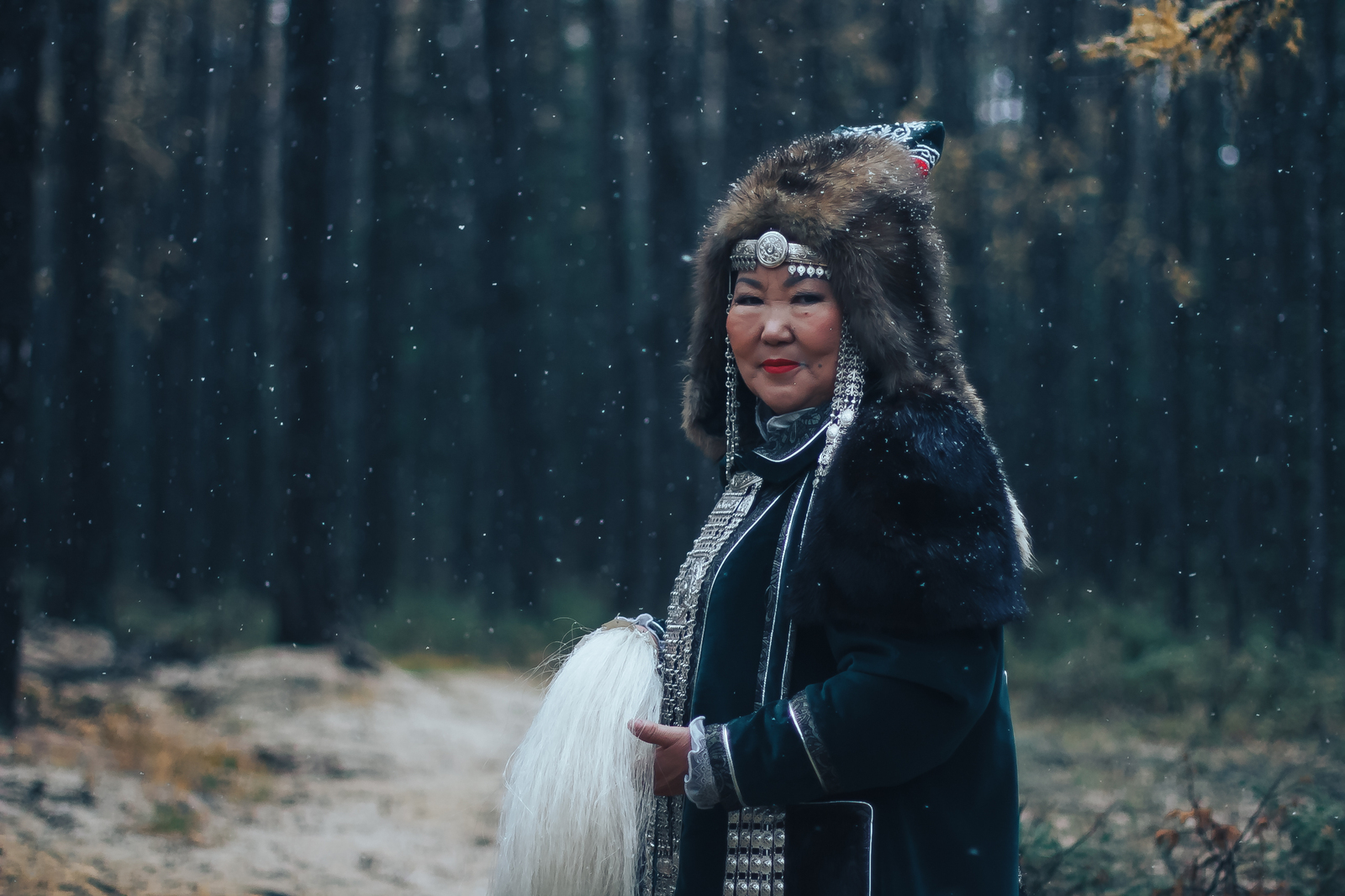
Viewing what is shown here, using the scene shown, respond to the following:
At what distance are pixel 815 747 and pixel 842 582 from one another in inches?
11.9

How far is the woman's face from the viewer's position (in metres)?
2.27

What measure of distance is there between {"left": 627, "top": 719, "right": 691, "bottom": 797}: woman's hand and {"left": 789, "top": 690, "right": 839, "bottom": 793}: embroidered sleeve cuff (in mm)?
242

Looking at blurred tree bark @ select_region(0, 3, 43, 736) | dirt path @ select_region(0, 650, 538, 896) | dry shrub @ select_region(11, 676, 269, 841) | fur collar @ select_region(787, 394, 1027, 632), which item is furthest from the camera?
blurred tree bark @ select_region(0, 3, 43, 736)

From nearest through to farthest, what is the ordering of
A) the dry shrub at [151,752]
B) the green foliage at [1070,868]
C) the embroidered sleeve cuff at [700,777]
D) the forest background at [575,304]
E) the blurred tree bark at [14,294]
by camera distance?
1. the embroidered sleeve cuff at [700,777]
2. the green foliage at [1070,868]
3. the dry shrub at [151,752]
4. the blurred tree bark at [14,294]
5. the forest background at [575,304]

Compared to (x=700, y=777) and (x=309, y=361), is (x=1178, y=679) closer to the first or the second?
(x=309, y=361)

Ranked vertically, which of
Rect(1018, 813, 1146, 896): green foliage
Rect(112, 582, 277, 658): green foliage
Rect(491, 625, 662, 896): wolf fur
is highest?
Rect(491, 625, 662, 896): wolf fur

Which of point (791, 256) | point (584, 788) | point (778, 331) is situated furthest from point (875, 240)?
point (584, 788)

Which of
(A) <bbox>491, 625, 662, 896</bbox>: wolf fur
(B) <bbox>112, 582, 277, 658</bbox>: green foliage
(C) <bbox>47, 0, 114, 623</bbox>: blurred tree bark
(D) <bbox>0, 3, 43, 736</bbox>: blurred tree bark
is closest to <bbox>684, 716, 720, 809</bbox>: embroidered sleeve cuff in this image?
(A) <bbox>491, 625, 662, 896</bbox>: wolf fur

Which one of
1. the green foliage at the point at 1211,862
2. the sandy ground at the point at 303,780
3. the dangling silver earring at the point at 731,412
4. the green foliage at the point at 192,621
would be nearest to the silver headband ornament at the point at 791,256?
the dangling silver earring at the point at 731,412

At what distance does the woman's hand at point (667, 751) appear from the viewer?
203 centimetres

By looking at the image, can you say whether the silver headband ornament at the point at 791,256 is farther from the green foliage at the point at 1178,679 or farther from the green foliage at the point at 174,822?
the green foliage at the point at 1178,679

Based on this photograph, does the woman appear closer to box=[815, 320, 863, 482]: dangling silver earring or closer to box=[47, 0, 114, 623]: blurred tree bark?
box=[815, 320, 863, 482]: dangling silver earring

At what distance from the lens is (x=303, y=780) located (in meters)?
8.37

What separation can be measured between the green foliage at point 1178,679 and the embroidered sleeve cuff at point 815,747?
8.59 m
